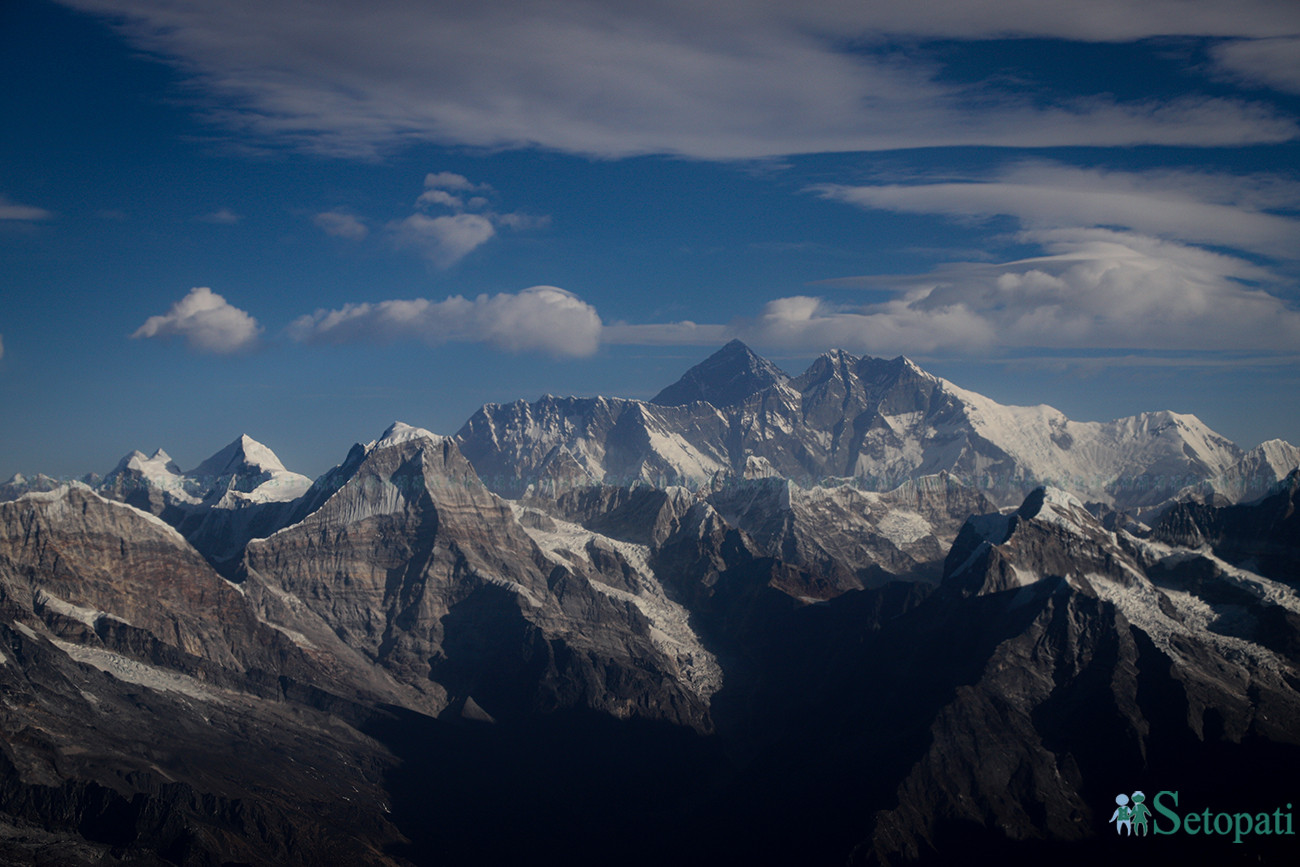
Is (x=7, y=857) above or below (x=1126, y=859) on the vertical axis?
above

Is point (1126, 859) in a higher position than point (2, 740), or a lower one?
lower

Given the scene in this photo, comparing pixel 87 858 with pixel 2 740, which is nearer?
pixel 87 858

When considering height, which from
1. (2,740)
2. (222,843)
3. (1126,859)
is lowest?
(1126,859)

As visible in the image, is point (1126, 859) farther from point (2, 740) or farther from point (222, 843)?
point (2, 740)

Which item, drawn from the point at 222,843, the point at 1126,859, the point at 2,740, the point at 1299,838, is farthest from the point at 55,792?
the point at 1299,838

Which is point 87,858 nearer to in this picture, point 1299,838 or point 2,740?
point 2,740

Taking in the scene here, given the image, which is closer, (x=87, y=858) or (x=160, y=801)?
(x=87, y=858)

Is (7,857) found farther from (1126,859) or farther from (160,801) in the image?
(1126,859)

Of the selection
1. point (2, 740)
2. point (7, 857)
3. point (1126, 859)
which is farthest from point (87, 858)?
point (1126, 859)
